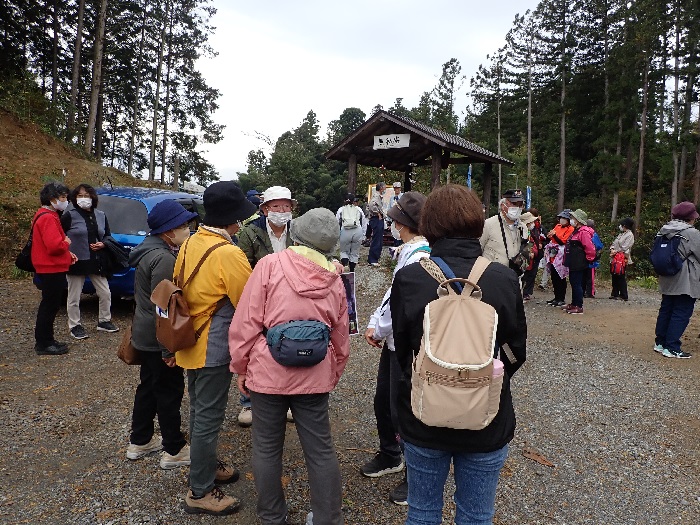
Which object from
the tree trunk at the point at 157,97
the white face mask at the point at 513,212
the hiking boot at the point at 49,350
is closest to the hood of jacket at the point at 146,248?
the hiking boot at the point at 49,350

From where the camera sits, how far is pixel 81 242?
5.73 m

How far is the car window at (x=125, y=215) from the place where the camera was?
6.83 metres

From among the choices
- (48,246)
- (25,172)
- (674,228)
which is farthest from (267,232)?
(25,172)

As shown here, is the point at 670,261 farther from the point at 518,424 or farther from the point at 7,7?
the point at 7,7

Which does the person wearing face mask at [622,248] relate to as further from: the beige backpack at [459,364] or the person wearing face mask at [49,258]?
the person wearing face mask at [49,258]

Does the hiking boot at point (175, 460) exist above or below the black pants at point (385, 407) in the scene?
below

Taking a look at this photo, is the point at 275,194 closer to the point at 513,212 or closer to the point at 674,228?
the point at 513,212

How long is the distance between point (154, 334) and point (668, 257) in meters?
6.16

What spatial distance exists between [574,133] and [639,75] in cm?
801

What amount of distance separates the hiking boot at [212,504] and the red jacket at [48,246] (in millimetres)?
3581

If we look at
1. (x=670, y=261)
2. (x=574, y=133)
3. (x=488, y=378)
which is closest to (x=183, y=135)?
(x=574, y=133)

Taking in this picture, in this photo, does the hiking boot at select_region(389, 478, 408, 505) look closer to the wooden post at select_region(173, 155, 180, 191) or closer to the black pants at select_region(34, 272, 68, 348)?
the black pants at select_region(34, 272, 68, 348)

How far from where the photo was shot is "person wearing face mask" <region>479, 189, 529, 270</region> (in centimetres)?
572

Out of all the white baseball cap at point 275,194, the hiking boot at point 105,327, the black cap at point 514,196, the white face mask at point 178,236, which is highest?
the black cap at point 514,196
